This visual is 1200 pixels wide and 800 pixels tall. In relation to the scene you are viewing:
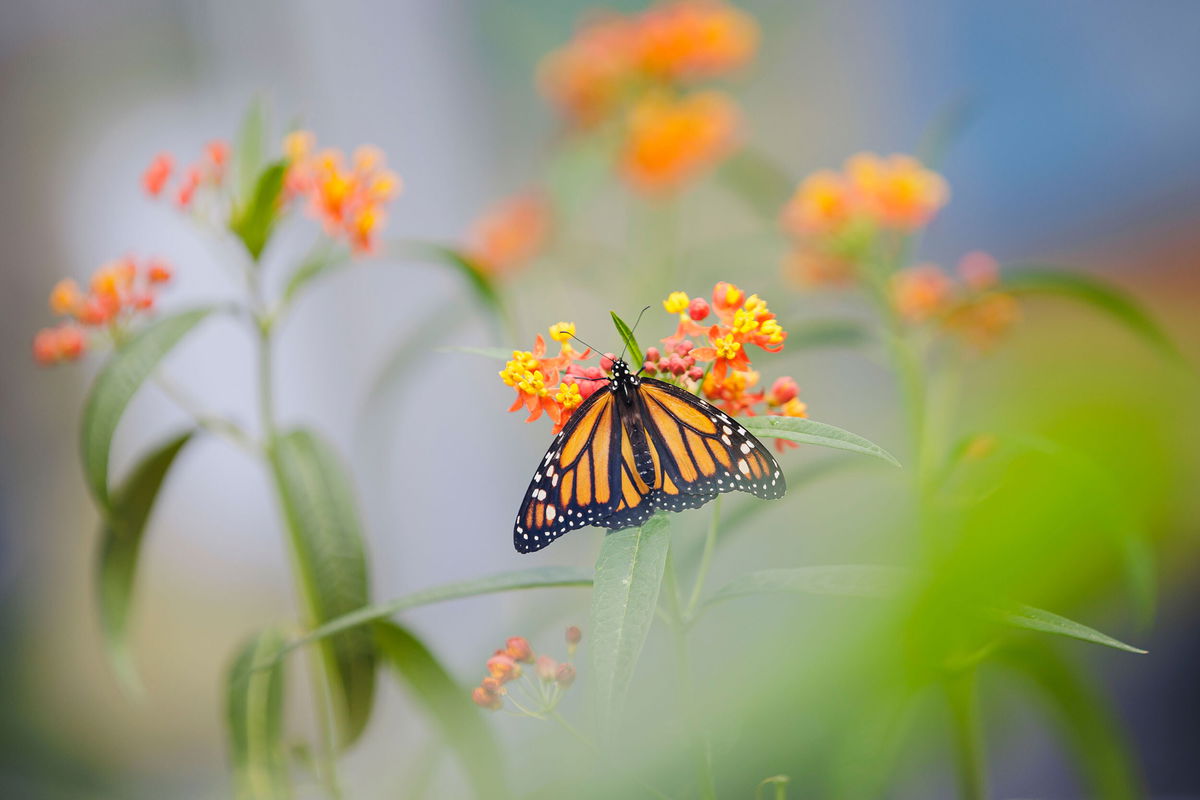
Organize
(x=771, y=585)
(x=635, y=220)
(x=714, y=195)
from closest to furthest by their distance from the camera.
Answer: (x=771, y=585), (x=635, y=220), (x=714, y=195)

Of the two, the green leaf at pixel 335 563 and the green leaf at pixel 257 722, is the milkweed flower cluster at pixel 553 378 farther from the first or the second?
the green leaf at pixel 257 722

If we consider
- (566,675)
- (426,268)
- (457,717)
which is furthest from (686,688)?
(426,268)

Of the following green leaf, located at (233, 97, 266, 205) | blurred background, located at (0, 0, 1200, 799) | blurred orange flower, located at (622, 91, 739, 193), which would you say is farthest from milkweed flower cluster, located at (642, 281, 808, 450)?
blurred background, located at (0, 0, 1200, 799)

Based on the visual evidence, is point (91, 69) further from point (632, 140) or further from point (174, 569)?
point (632, 140)

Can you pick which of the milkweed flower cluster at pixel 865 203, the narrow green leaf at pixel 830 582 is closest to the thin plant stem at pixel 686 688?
the narrow green leaf at pixel 830 582

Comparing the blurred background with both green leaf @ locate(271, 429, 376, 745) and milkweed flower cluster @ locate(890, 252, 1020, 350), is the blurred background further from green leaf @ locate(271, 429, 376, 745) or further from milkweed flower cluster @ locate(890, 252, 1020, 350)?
green leaf @ locate(271, 429, 376, 745)

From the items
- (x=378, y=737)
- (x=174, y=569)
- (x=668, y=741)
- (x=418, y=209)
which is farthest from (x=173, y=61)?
(x=668, y=741)

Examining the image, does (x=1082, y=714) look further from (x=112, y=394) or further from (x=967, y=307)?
(x=112, y=394)

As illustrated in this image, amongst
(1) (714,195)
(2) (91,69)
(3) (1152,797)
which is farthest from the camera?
(1) (714,195)
